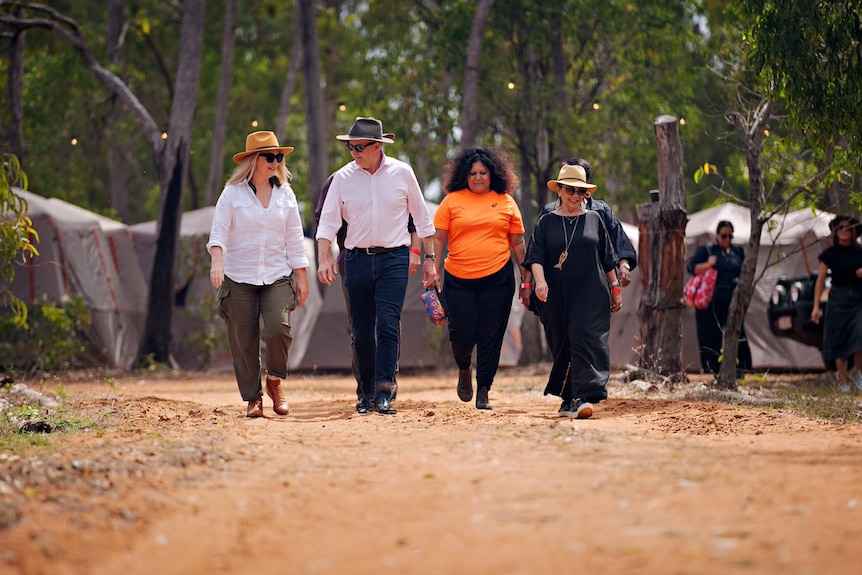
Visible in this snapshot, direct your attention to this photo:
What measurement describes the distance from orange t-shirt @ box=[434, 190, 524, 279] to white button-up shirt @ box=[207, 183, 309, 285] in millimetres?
1302

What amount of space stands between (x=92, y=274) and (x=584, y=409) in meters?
12.0

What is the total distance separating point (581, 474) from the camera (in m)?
6.11

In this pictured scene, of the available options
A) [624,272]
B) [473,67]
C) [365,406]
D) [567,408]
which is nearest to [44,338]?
[473,67]

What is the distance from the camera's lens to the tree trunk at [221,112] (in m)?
28.1

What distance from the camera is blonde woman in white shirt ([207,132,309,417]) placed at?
9.26 metres

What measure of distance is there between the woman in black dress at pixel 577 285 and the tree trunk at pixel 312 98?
12370mm

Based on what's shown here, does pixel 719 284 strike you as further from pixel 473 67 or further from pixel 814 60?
pixel 473 67

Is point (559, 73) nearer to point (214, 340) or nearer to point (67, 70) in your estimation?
point (214, 340)

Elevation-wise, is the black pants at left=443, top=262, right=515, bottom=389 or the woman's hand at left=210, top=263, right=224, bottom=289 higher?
the woman's hand at left=210, top=263, right=224, bottom=289

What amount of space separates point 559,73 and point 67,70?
11.3 metres

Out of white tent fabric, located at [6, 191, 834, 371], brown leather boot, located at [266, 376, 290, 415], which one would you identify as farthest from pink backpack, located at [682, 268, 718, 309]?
brown leather boot, located at [266, 376, 290, 415]

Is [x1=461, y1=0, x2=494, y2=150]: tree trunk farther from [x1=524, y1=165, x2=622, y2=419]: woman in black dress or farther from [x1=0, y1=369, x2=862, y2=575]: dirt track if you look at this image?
[x1=0, y1=369, x2=862, y2=575]: dirt track

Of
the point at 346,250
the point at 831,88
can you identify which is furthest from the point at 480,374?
the point at 831,88

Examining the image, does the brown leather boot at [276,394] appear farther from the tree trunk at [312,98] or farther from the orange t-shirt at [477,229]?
the tree trunk at [312,98]
